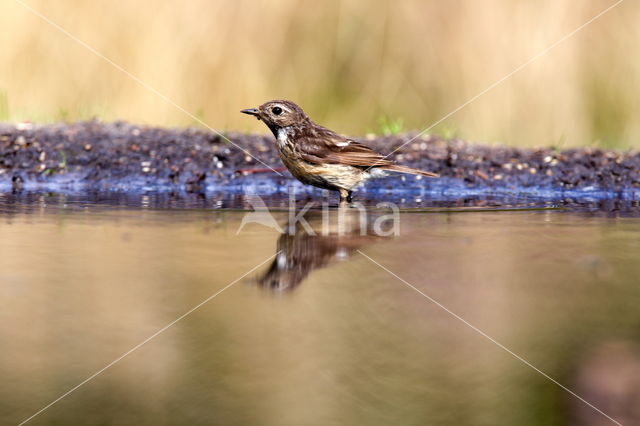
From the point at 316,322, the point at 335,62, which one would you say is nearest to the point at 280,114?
the point at 335,62

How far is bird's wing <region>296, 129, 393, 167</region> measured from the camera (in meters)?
5.94

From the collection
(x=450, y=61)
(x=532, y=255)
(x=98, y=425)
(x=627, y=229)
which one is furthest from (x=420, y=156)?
(x=98, y=425)

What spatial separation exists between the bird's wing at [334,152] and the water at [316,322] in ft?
3.57

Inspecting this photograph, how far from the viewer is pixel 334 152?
605cm

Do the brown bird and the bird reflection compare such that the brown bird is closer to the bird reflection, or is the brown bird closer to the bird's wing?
the bird's wing

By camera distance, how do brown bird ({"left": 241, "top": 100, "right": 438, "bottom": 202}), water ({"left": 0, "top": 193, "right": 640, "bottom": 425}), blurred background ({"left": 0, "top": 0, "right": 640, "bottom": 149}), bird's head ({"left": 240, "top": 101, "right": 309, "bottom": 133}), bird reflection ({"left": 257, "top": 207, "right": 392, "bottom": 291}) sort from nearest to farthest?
1. water ({"left": 0, "top": 193, "right": 640, "bottom": 425})
2. bird reflection ({"left": 257, "top": 207, "right": 392, "bottom": 291})
3. brown bird ({"left": 241, "top": 100, "right": 438, "bottom": 202})
4. bird's head ({"left": 240, "top": 101, "right": 309, "bottom": 133})
5. blurred background ({"left": 0, "top": 0, "right": 640, "bottom": 149})

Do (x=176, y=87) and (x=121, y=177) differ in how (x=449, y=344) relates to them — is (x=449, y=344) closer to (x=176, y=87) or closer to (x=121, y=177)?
(x=121, y=177)

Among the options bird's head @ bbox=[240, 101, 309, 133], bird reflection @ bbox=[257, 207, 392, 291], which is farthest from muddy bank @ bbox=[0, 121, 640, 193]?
bird reflection @ bbox=[257, 207, 392, 291]

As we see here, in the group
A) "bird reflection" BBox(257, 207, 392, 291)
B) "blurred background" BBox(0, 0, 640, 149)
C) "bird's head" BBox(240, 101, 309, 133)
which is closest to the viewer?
"bird reflection" BBox(257, 207, 392, 291)

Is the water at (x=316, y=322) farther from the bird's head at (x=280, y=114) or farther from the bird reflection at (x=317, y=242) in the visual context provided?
the bird's head at (x=280, y=114)

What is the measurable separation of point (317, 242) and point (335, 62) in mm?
4654

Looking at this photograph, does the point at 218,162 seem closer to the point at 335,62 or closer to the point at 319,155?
the point at 319,155

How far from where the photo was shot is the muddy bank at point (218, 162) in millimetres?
6707

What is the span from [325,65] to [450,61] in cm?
117
